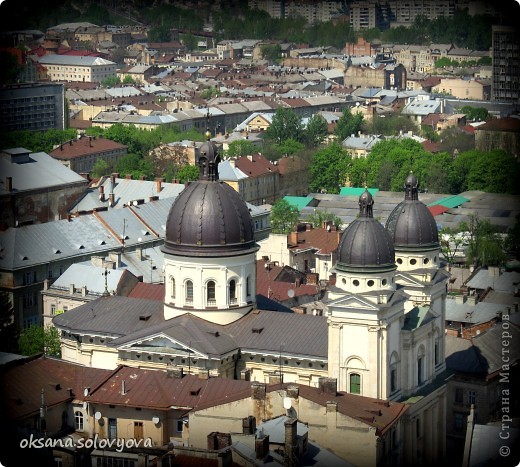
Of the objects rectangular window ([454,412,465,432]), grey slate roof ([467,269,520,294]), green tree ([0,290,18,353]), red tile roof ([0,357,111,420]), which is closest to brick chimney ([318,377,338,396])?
red tile roof ([0,357,111,420])

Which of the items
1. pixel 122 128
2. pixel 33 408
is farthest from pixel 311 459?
pixel 122 128

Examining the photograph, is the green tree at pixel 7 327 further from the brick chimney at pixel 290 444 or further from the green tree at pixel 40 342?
the brick chimney at pixel 290 444

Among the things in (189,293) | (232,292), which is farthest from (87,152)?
(232,292)

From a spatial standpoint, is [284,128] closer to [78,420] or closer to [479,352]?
[479,352]

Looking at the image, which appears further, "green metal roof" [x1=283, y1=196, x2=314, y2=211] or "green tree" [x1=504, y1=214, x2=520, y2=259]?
"green metal roof" [x1=283, y1=196, x2=314, y2=211]

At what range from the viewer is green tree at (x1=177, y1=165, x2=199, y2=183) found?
130 metres

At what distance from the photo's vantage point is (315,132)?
554 feet

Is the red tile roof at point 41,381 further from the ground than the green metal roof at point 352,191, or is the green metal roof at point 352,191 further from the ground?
the red tile roof at point 41,381

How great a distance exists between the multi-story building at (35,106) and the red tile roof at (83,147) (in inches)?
622

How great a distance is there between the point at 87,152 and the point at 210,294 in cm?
7316

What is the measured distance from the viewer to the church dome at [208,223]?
235 ft

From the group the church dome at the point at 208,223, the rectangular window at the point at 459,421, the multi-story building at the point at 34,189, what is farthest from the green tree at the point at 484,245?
the church dome at the point at 208,223

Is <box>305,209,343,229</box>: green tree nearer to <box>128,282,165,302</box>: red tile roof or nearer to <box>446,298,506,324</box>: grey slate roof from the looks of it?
<box>446,298,506,324</box>: grey slate roof

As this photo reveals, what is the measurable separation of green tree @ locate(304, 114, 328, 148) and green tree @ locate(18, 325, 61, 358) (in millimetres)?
87354
